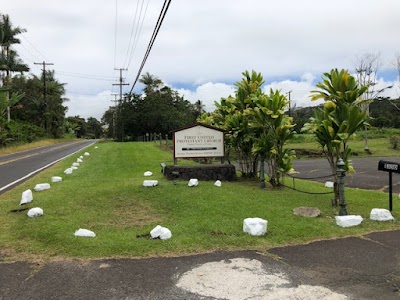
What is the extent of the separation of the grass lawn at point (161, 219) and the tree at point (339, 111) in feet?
4.31

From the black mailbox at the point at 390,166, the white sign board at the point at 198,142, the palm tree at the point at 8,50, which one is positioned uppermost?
the palm tree at the point at 8,50

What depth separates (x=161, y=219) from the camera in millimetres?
6746

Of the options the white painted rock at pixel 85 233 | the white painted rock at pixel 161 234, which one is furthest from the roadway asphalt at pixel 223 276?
the white painted rock at pixel 85 233

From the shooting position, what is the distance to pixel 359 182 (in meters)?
12.5

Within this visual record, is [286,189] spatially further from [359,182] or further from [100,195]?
[100,195]

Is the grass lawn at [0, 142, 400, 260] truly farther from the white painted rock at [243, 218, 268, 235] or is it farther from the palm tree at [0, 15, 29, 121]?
the palm tree at [0, 15, 29, 121]

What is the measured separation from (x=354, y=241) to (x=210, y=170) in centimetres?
582

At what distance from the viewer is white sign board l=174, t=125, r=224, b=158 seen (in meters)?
11.4

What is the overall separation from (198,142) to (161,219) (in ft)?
16.4

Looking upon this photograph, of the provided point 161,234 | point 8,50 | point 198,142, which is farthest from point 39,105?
point 161,234

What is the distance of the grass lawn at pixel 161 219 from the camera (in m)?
5.23

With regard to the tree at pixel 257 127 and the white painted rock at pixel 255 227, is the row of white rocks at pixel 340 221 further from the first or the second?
the tree at pixel 257 127

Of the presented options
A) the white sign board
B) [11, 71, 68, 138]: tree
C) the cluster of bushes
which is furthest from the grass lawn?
[11, 71, 68, 138]: tree

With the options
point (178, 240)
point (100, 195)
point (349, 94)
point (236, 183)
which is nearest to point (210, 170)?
point (236, 183)
